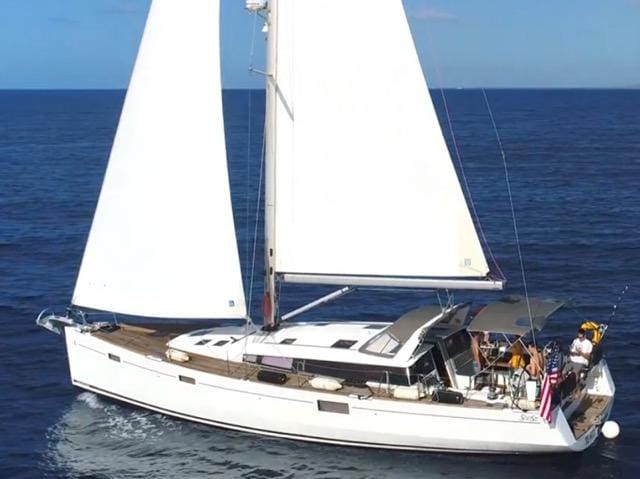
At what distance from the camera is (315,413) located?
1014 inches

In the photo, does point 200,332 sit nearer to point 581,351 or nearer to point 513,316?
point 513,316

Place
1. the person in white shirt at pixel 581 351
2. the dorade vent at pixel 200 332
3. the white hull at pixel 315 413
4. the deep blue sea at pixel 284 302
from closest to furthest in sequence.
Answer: the white hull at pixel 315 413 → the deep blue sea at pixel 284 302 → the person in white shirt at pixel 581 351 → the dorade vent at pixel 200 332

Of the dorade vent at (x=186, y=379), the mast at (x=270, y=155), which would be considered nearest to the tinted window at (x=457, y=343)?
the mast at (x=270, y=155)

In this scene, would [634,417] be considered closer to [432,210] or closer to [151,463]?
[432,210]

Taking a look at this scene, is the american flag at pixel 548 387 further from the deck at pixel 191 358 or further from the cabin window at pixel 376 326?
the cabin window at pixel 376 326

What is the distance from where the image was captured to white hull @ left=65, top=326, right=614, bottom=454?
79.8 ft

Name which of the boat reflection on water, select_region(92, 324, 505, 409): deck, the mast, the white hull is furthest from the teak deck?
the mast

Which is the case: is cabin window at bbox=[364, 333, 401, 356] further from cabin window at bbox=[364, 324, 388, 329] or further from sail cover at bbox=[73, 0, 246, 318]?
sail cover at bbox=[73, 0, 246, 318]

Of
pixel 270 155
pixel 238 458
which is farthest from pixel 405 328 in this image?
pixel 270 155

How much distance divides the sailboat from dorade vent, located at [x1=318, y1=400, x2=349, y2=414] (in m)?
0.04

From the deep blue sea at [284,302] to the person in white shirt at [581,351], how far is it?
2.34 metres

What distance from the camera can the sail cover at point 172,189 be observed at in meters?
26.1

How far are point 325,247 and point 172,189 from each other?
4608 millimetres

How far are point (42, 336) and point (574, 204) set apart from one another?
122 feet
